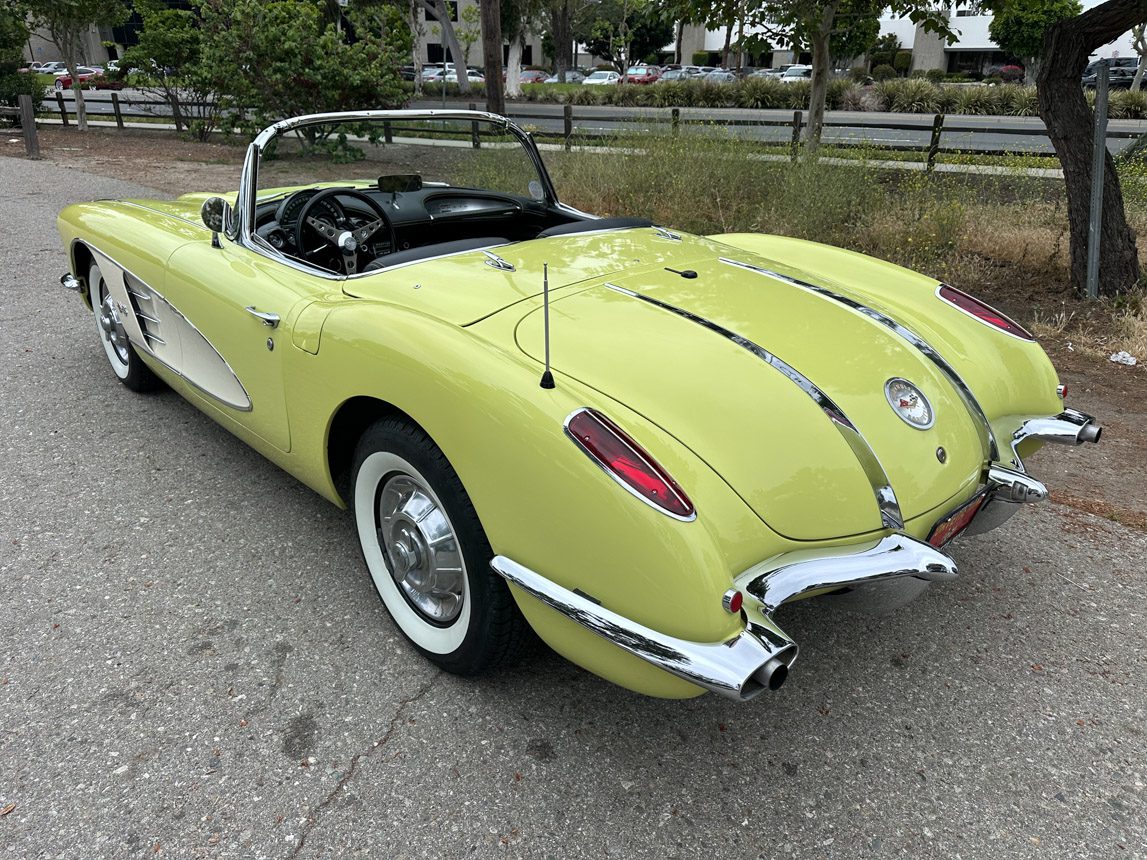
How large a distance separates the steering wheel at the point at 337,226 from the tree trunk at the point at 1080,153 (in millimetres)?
5106

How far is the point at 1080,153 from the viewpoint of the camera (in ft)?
18.6

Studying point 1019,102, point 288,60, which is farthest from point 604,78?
point 288,60

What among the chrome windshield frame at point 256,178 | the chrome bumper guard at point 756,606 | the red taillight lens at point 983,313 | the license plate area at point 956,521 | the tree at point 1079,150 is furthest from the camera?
the tree at point 1079,150

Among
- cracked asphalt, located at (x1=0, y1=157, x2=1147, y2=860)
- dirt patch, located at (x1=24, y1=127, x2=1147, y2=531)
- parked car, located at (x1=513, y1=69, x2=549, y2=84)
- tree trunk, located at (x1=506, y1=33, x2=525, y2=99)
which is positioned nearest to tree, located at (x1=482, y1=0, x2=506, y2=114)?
dirt patch, located at (x1=24, y1=127, x2=1147, y2=531)

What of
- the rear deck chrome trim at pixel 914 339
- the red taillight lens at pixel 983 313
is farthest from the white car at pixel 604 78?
the rear deck chrome trim at pixel 914 339

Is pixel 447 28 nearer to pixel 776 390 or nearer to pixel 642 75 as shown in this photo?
pixel 642 75

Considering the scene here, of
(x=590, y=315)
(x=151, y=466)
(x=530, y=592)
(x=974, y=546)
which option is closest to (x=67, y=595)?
(x=151, y=466)

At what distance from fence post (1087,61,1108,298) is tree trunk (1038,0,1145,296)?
0.26 ft

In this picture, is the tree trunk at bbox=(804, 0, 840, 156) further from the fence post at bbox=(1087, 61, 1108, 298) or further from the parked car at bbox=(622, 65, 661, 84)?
the parked car at bbox=(622, 65, 661, 84)

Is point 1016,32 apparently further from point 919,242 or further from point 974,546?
point 974,546

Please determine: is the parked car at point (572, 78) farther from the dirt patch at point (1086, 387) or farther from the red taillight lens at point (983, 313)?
the red taillight lens at point (983, 313)

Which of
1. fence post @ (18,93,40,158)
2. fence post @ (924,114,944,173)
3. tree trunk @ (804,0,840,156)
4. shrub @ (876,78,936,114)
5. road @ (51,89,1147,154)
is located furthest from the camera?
shrub @ (876,78,936,114)

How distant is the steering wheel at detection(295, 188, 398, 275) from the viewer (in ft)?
9.93

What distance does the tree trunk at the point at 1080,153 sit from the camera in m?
5.56
